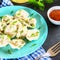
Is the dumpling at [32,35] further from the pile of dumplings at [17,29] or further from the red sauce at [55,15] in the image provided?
the red sauce at [55,15]

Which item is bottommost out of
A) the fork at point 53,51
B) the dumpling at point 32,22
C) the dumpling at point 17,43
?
the fork at point 53,51

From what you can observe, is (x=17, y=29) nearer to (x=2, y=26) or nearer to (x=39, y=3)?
(x=2, y=26)

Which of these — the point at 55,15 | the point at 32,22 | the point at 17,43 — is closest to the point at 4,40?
the point at 17,43

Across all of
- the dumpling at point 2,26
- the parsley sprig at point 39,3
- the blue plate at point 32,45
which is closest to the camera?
the blue plate at point 32,45

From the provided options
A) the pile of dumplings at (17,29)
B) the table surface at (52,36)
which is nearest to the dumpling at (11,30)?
the pile of dumplings at (17,29)

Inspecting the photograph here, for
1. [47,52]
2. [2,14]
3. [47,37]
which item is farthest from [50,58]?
[2,14]

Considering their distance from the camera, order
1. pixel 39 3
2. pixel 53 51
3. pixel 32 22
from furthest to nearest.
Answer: pixel 39 3, pixel 32 22, pixel 53 51

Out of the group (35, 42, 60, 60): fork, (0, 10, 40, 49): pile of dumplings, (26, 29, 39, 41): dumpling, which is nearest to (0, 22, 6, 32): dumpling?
(0, 10, 40, 49): pile of dumplings
